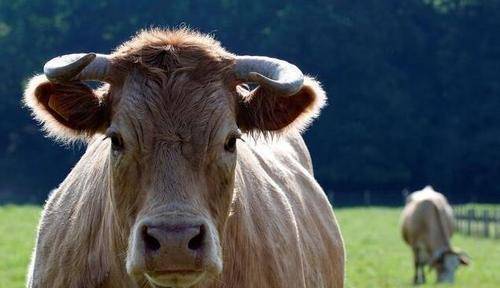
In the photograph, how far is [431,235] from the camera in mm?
26766

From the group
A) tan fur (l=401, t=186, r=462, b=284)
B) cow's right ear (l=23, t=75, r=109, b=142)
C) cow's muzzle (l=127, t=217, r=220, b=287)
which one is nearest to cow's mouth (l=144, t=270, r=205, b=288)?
cow's muzzle (l=127, t=217, r=220, b=287)

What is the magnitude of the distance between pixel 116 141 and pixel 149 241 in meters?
0.66

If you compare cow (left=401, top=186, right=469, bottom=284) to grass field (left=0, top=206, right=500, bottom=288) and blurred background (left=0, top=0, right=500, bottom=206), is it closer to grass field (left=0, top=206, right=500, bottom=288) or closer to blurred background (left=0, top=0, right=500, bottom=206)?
grass field (left=0, top=206, right=500, bottom=288)

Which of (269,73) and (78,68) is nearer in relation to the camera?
Answer: (78,68)

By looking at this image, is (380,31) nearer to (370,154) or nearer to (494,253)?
(370,154)

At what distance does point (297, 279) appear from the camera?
685cm

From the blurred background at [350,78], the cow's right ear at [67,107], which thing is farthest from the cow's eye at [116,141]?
the blurred background at [350,78]

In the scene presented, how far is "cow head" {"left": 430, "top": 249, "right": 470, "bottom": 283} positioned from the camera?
23188mm

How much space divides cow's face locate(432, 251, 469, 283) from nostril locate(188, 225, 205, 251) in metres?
17.4

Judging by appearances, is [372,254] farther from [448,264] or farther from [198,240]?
[198,240]

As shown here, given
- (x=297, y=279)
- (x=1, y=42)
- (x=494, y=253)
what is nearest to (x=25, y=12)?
(x=1, y=42)

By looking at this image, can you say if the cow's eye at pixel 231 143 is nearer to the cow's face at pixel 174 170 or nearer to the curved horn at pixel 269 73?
the cow's face at pixel 174 170

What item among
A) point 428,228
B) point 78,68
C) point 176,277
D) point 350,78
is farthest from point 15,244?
point 350,78

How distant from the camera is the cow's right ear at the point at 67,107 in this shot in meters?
6.13
